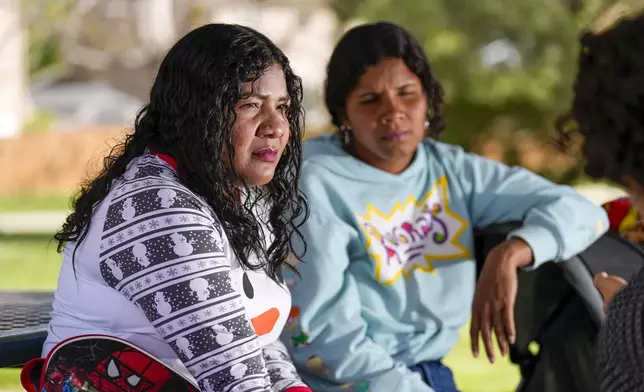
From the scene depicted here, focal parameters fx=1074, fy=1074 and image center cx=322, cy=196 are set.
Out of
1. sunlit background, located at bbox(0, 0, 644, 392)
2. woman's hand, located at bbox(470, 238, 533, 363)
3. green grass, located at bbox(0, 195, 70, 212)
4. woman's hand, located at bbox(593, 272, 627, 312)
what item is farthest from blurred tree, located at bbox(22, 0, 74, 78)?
woman's hand, located at bbox(593, 272, 627, 312)

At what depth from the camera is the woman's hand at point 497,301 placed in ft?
9.17

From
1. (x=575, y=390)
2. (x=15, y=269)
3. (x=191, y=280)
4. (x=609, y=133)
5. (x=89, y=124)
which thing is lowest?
(x=89, y=124)

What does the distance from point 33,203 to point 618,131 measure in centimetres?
2343

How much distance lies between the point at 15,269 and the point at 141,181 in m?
10.0

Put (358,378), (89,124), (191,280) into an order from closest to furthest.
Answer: (191,280), (358,378), (89,124)

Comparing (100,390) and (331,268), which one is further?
(331,268)

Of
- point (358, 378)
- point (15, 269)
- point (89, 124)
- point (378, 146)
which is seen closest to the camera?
point (358, 378)

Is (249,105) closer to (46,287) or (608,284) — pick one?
(608,284)

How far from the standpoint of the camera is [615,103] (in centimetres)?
181

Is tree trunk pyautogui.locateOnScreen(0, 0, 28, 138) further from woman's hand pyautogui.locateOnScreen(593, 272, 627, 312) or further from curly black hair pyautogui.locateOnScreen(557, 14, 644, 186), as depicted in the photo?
curly black hair pyautogui.locateOnScreen(557, 14, 644, 186)

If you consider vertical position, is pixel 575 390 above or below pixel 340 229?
below

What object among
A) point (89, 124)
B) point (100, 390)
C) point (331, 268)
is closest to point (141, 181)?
point (100, 390)

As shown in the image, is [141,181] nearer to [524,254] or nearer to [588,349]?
[524,254]

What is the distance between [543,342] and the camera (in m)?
3.24
